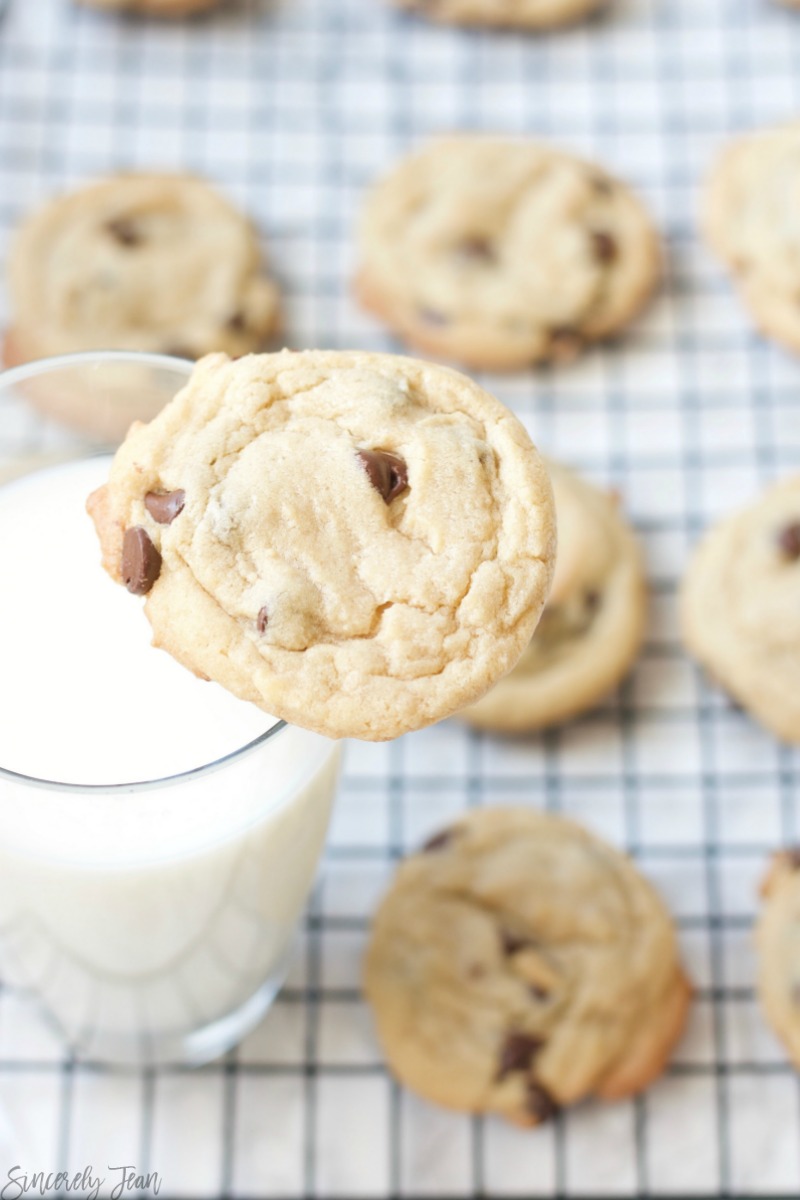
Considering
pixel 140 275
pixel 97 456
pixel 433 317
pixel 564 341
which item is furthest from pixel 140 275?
pixel 97 456

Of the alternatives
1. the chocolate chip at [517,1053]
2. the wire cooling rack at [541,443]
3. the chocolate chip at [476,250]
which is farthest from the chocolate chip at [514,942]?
the chocolate chip at [476,250]

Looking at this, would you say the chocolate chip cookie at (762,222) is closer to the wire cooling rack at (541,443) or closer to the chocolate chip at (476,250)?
the wire cooling rack at (541,443)

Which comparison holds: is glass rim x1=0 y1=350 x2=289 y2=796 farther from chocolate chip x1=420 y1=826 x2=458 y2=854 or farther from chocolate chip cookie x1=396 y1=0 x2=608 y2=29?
chocolate chip cookie x1=396 y1=0 x2=608 y2=29

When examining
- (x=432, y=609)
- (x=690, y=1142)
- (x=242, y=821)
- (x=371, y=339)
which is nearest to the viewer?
(x=432, y=609)

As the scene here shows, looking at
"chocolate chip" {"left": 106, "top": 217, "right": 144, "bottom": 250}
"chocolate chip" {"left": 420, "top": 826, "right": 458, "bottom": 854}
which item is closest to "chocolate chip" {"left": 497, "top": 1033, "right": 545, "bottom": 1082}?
"chocolate chip" {"left": 420, "top": 826, "right": 458, "bottom": 854}

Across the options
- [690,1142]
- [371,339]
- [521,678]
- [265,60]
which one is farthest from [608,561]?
[265,60]

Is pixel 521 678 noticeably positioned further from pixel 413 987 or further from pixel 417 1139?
pixel 417 1139
